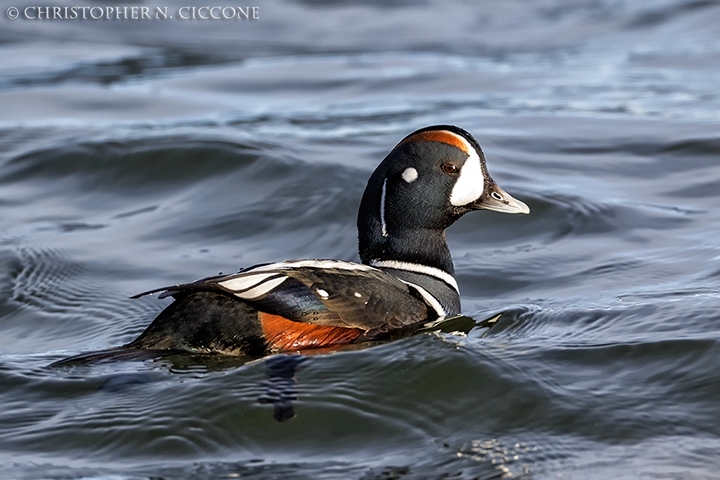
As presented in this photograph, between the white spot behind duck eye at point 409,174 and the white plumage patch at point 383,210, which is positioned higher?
the white spot behind duck eye at point 409,174

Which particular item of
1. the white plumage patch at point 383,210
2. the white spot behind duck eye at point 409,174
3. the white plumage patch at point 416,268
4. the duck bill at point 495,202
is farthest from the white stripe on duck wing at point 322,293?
the duck bill at point 495,202

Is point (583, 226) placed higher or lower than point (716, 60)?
lower

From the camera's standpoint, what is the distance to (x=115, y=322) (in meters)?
7.58

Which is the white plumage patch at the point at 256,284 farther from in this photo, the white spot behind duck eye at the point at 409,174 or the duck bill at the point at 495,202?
the duck bill at the point at 495,202

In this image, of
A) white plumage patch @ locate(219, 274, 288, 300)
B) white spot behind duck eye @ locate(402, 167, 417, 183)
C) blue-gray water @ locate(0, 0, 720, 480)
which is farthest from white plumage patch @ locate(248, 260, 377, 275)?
white spot behind duck eye @ locate(402, 167, 417, 183)

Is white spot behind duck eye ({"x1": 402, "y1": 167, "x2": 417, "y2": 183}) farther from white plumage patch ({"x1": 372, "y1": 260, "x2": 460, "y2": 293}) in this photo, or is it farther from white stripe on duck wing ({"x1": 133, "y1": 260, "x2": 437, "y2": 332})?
white stripe on duck wing ({"x1": 133, "y1": 260, "x2": 437, "y2": 332})

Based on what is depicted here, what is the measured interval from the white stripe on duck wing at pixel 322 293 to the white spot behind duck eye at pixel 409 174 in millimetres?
732

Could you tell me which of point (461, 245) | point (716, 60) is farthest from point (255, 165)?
point (716, 60)

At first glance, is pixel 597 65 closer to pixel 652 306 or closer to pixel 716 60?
pixel 716 60

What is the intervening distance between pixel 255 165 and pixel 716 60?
790 centimetres

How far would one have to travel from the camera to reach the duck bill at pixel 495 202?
7.02 meters

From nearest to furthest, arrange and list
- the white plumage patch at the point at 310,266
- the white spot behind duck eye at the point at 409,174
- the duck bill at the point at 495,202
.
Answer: the white plumage patch at the point at 310,266 → the white spot behind duck eye at the point at 409,174 → the duck bill at the point at 495,202

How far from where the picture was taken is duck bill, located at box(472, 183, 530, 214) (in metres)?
7.02

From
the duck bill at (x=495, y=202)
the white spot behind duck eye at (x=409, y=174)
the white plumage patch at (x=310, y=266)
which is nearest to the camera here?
the white plumage patch at (x=310, y=266)
